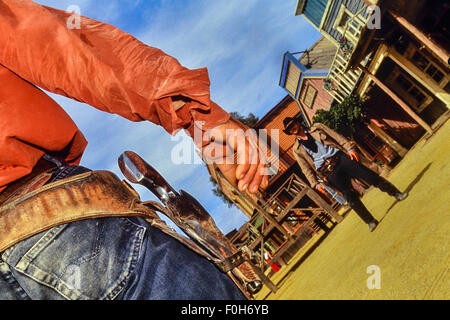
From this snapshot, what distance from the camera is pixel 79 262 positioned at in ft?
4.04

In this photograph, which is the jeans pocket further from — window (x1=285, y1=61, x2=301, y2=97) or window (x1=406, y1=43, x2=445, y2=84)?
window (x1=285, y1=61, x2=301, y2=97)

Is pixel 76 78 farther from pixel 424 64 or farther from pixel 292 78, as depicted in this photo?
pixel 292 78

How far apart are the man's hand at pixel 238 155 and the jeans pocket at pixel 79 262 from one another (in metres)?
0.58

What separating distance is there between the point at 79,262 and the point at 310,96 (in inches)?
702

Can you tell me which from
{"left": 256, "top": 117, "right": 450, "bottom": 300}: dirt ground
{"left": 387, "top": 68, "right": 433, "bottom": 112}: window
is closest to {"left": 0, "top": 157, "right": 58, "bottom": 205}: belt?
{"left": 256, "top": 117, "right": 450, "bottom": 300}: dirt ground

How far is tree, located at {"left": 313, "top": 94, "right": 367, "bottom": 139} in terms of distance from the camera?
1362 centimetres

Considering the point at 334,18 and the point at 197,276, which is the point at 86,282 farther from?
the point at 334,18

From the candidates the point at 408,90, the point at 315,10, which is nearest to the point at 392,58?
the point at 408,90

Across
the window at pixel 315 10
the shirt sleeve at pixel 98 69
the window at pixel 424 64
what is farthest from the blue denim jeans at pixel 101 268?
the window at pixel 315 10

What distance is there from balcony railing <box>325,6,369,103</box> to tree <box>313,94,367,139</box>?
1.74ft

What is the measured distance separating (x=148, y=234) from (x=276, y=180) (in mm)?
17659

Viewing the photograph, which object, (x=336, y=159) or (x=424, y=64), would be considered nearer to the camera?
(x=336, y=159)

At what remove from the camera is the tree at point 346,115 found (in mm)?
13617
